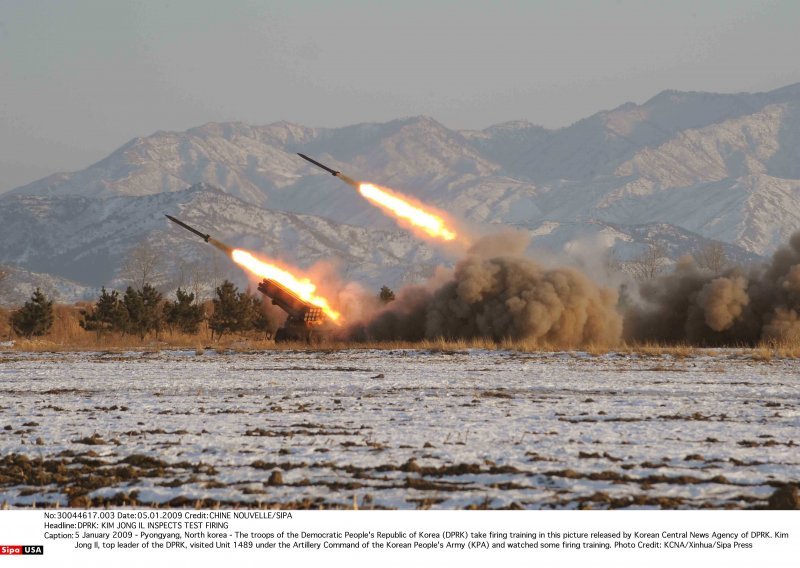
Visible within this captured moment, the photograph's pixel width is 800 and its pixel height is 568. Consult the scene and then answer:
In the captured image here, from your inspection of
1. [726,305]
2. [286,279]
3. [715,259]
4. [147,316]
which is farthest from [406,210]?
[715,259]

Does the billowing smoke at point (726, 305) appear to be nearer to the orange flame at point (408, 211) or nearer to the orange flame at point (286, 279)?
the orange flame at point (408, 211)

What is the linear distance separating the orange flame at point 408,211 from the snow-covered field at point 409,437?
51.5 ft

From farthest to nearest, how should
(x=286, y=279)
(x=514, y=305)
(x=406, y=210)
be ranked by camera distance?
1. (x=286, y=279)
2. (x=406, y=210)
3. (x=514, y=305)

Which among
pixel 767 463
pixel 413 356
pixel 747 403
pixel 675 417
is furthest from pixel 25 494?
pixel 413 356

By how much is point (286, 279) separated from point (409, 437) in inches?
1399

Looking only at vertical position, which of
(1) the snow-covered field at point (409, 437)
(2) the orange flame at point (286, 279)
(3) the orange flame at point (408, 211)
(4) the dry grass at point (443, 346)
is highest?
(3) the orange flame at point (408, 211)

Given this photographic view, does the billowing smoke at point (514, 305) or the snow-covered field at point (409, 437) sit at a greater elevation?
the billowing smoke at point (514, 305)

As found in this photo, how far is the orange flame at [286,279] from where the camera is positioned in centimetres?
5422

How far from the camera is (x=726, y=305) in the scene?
1890 inches

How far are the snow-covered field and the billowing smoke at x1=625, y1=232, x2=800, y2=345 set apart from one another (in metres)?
10.2

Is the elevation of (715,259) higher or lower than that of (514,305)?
higher

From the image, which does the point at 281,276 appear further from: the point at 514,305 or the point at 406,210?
the point at 514,305

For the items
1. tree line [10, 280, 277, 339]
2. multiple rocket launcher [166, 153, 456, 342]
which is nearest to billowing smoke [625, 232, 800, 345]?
multiple rocket launcher [166, 153, 456, 342]

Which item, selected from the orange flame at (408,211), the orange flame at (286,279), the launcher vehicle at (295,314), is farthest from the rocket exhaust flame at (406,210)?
the launcher vehicle at (295,314)
